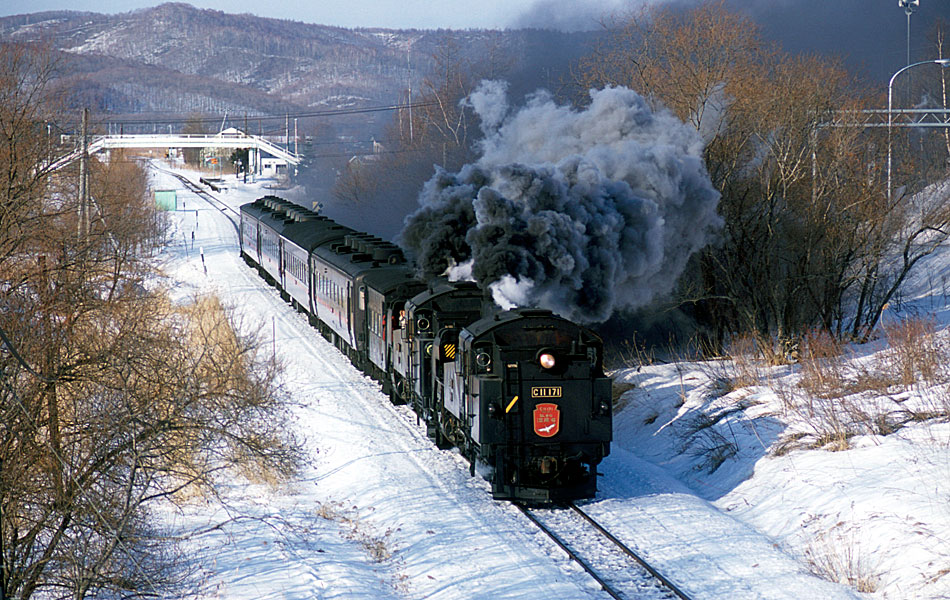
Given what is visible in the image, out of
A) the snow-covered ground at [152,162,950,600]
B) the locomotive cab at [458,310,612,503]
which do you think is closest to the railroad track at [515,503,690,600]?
the snow-covered ground at [152,162,950,600]

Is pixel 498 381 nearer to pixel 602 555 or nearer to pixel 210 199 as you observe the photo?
pixel 602 555

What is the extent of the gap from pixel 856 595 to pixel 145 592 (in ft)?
29.1

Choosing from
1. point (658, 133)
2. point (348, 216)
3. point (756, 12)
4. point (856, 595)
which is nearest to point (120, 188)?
point (658, 133)

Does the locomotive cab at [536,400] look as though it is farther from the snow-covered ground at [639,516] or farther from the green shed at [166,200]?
the green shed at [166,200]

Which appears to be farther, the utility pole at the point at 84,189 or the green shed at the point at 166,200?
the green shed at the point at 166,200

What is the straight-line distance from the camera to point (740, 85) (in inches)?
1298

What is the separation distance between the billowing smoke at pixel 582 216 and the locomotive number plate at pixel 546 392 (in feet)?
11.2

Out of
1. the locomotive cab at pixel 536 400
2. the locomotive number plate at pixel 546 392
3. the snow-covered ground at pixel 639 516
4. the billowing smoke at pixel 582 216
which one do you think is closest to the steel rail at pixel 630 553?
the snow-covered ground at pixel 639 516

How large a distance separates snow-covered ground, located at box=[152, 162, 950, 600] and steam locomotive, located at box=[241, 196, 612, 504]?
27.4 inches

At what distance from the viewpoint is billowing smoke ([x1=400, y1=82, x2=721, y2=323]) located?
1905cm

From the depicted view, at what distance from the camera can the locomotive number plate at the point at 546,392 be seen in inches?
580

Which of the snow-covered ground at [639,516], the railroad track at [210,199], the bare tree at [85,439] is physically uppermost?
the railroad track at [210,199]

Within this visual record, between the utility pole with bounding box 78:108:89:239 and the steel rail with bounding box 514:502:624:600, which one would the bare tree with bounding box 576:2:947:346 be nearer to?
the steel rail with bounding box 514:502:624:600

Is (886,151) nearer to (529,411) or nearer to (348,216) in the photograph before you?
(529,411)
